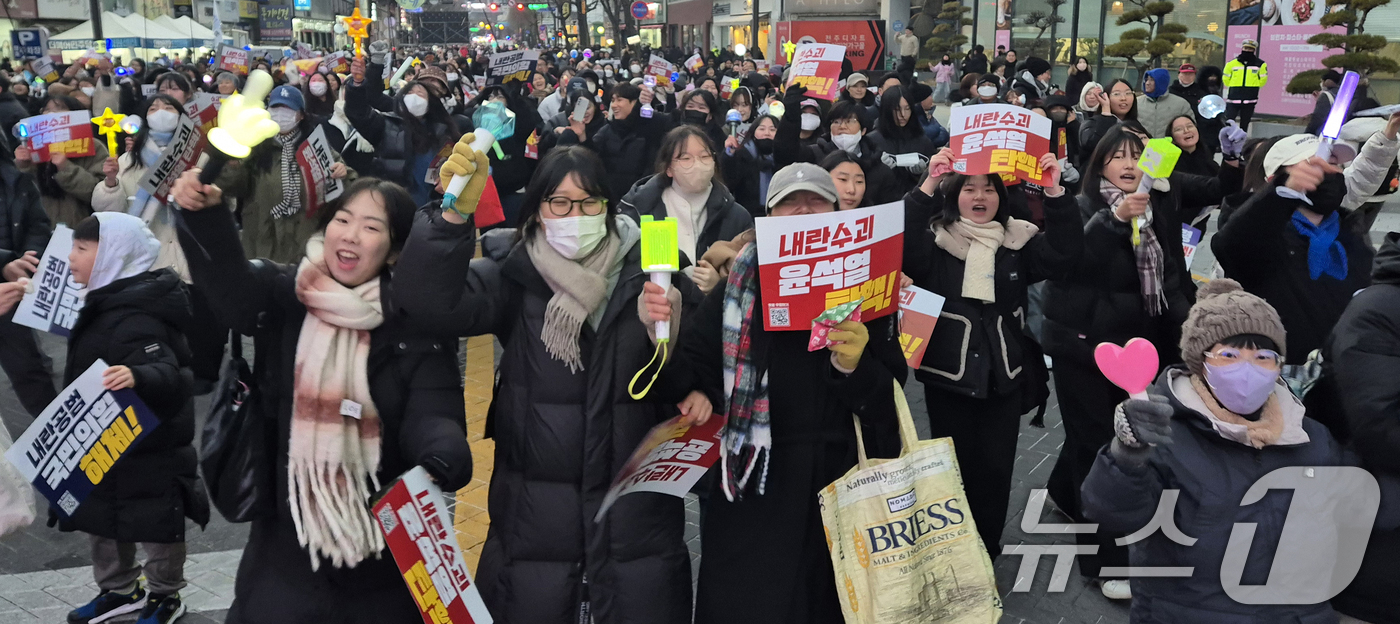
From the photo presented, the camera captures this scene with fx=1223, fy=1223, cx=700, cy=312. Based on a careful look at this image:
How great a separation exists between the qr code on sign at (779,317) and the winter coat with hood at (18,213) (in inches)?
215

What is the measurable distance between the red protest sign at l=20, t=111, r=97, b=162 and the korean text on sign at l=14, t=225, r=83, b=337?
13.0 ft

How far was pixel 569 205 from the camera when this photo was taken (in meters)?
3.61

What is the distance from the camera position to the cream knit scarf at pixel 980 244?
14.9 feet

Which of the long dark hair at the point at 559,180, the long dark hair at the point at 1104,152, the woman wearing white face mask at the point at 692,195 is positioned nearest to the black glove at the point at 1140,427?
the long dark hair at the point at 559,180

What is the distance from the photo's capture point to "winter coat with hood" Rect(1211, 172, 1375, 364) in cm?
483

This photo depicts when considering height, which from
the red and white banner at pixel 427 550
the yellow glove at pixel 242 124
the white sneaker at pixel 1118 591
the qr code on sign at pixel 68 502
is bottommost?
the white sneaker at pixel 1118 591

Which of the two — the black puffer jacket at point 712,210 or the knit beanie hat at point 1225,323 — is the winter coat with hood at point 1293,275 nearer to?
the knit beanie hat at point 1225,323

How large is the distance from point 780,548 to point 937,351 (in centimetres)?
130

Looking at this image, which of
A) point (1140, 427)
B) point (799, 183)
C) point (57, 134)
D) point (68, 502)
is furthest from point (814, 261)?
point (57, 134)

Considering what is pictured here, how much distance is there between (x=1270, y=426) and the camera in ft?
9.77

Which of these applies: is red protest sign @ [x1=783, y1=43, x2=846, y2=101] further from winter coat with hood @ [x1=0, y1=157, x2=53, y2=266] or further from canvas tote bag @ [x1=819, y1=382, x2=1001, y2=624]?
canvas tote bag @ [x1=819, y1=382, x2=1001, y2=624]

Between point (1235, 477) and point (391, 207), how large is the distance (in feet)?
7.67

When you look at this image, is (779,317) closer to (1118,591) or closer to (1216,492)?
(1216,492)

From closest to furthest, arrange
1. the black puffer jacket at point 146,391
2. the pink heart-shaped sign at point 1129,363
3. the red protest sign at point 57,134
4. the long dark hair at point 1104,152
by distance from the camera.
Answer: the pink heart-shaped sign at point 1129,363 < the black puffer jacket at point 146,391 < the long dark hair at point 1104,152 < the red protest sign at point 57,134
